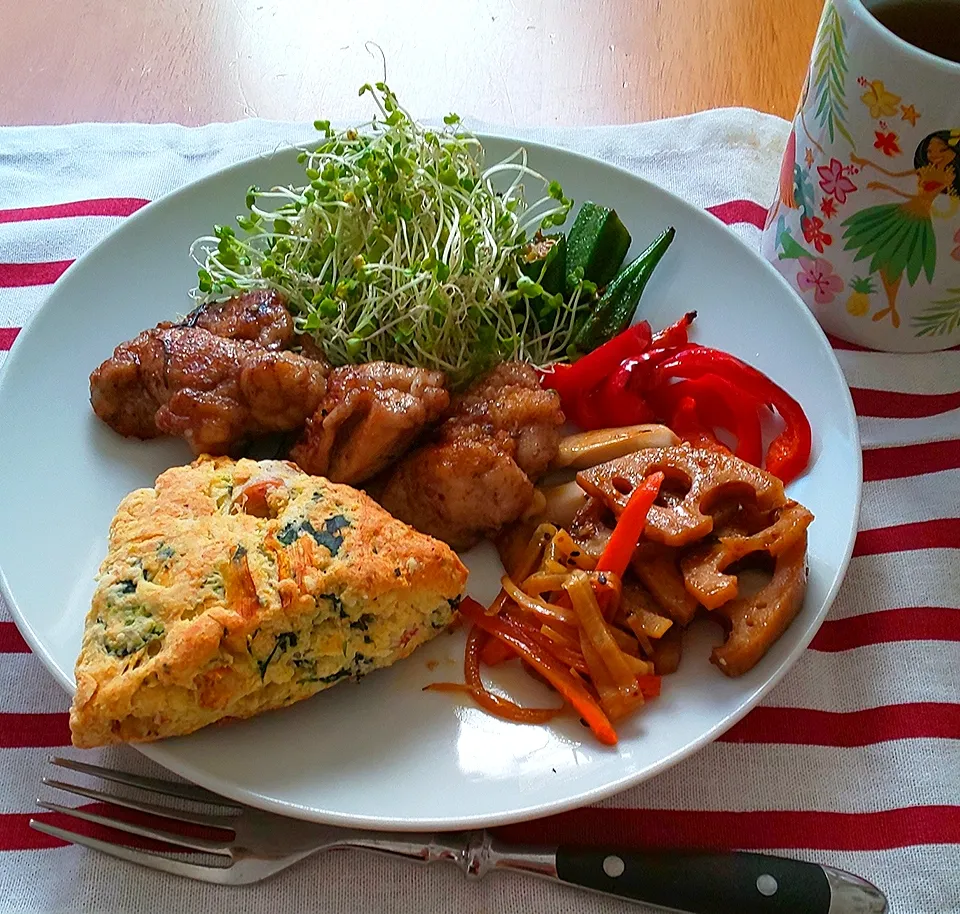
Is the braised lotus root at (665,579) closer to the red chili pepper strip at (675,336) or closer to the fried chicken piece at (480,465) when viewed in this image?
the fried chicken piece at (480,465)

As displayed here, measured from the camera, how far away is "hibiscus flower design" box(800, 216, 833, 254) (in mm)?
2752

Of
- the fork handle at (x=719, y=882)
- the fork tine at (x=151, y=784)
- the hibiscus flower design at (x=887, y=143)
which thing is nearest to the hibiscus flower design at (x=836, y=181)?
the hibiscus flower design at (x=887, y=143)

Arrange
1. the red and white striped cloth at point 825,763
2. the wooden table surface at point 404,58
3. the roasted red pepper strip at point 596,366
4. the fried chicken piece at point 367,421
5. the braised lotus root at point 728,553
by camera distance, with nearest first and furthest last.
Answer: the red and white striped cloth at point 825,763 < the braised lotus root at point 728,553 < the fried chicken piece at point 367,421 < the roasted red pepper strip at point 596,366 < the wooden table surface at point 404,58

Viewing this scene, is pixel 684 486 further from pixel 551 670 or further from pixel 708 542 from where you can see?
pixel 551 670

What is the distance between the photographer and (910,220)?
2.57 meters

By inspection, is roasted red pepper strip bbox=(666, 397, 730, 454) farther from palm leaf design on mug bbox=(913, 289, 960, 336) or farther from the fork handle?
the fork handle

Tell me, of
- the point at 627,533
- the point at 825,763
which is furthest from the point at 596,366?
the point at 825,763

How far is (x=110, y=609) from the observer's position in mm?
Result: 2018

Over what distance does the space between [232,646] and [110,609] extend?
0.90ft

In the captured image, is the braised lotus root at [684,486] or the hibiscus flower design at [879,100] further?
the hibiscus flower design at [879,100]

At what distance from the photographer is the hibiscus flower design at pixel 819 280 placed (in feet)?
9.29

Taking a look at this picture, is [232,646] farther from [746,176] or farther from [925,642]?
[746,176]

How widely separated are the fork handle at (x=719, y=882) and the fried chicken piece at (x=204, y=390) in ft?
4.11

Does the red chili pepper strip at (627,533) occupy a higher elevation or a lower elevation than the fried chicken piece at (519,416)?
lower
